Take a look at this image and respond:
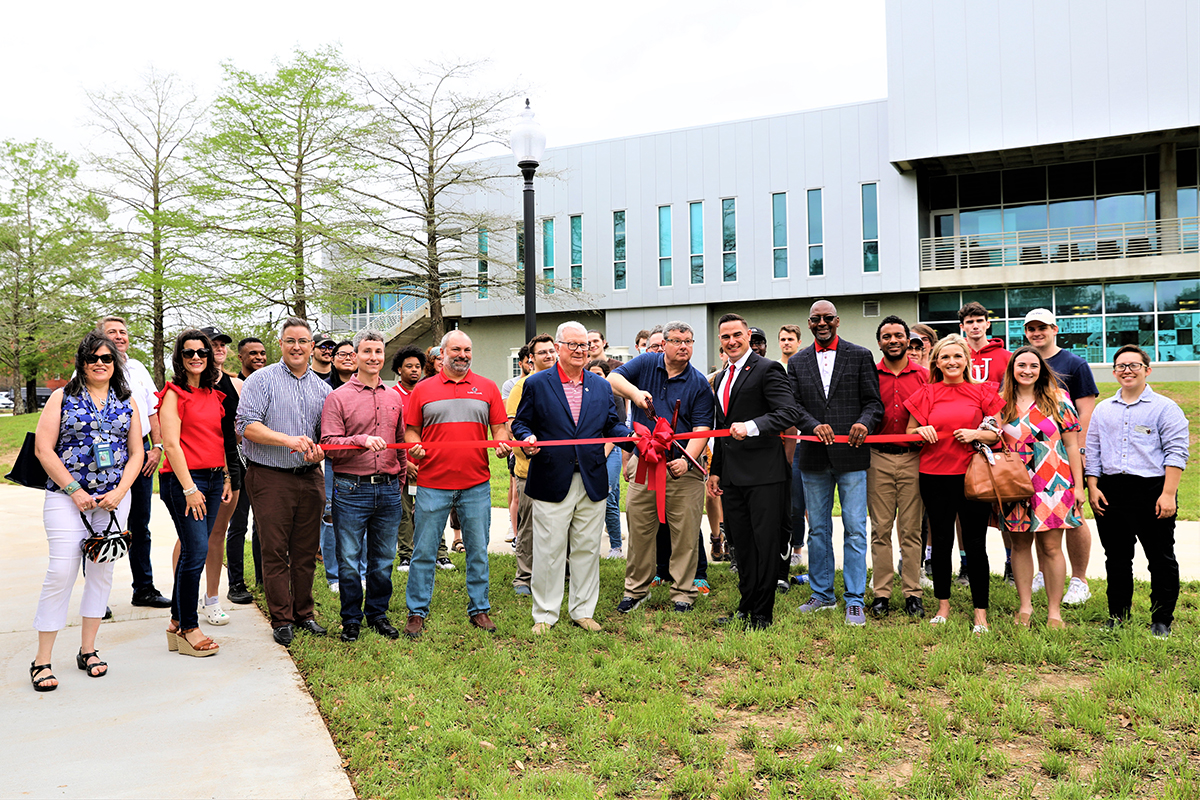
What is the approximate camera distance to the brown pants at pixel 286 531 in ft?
17.4

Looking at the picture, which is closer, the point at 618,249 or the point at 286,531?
the point at 286,531

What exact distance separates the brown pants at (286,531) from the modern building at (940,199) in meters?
21.6

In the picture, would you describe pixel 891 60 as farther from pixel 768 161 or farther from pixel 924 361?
pixel 924 361

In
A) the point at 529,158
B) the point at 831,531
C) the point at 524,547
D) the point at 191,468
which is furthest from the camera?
the point at 529,158

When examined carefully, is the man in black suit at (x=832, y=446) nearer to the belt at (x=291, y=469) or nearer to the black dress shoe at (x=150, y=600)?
the belt at (x=291, y=469)

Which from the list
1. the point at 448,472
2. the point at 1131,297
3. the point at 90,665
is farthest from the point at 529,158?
the point at 1131,297

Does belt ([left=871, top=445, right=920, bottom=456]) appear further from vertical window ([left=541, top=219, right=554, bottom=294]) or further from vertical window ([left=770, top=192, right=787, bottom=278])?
vertical window ([left=541, top=219, right=554, bottom=294])

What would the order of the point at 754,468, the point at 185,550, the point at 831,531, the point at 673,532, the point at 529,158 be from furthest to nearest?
the point at 529,158
the point at 673,532
the point at 831,531
the point at 754,468
the point at 185,550

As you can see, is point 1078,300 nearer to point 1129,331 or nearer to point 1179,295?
point 1129,331

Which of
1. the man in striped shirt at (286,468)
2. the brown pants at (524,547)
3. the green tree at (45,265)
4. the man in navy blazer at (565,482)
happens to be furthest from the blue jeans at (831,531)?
the green tree at (45,265)

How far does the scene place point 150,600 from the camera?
654 cm

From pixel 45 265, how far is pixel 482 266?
17.2 meters

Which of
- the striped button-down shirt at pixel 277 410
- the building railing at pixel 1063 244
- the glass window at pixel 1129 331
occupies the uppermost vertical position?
the building railing at pixel 1063 244

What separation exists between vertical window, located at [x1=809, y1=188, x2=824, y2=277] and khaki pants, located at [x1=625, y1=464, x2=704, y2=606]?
21165 mm
